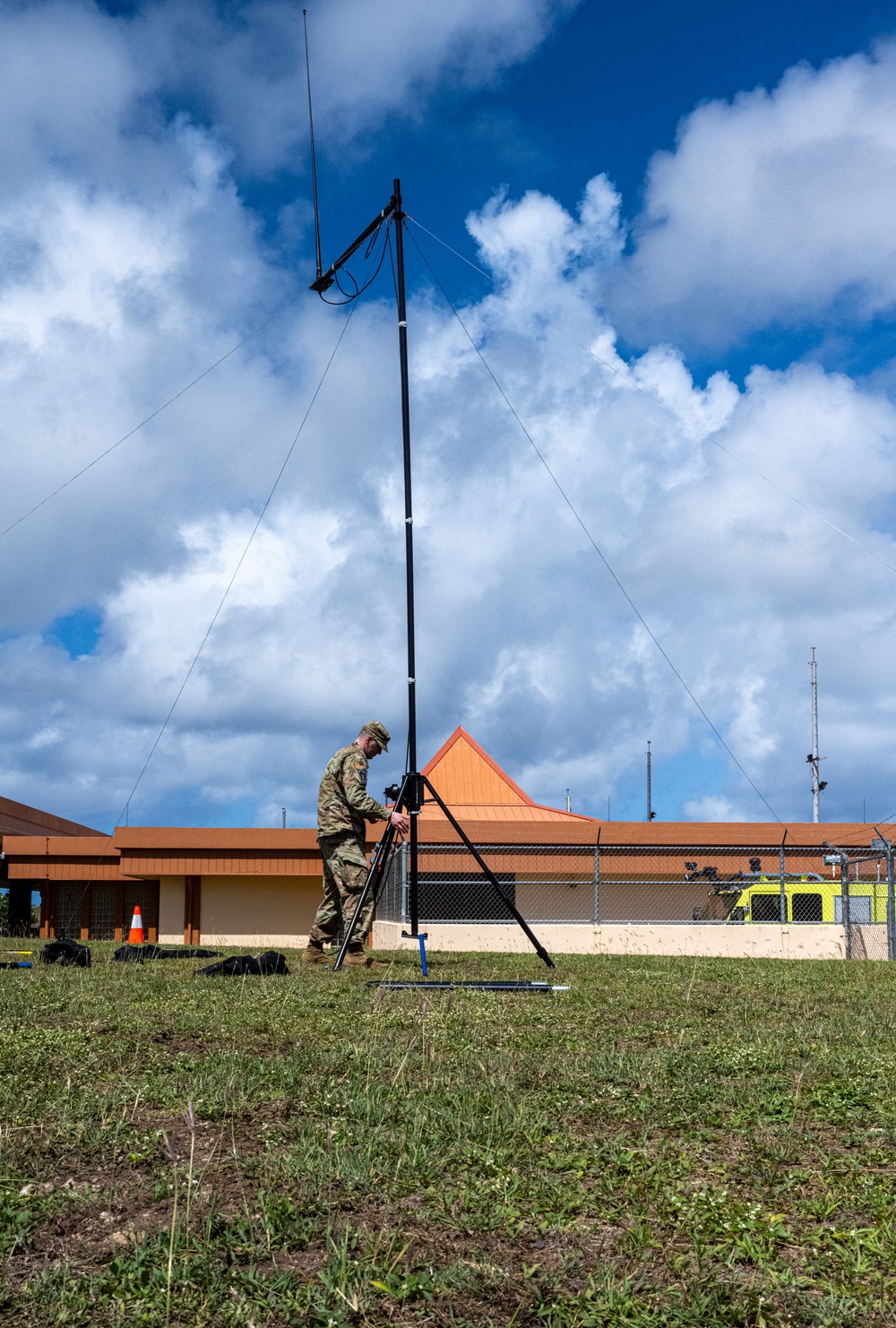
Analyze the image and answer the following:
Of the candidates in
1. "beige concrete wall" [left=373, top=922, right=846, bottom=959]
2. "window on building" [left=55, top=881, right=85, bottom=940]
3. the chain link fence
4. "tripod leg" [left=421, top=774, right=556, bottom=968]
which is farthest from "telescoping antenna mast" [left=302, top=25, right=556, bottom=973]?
"window on building" [left=55, top=881, right=85, bottom=940]

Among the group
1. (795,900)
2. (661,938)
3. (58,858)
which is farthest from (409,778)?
(58,858)

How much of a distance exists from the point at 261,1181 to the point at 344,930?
730 centimetres

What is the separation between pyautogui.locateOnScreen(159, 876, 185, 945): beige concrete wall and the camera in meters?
29.4

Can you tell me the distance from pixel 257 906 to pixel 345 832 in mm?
20065

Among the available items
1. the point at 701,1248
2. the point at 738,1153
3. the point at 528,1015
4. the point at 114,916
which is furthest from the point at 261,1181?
the point at 114,916

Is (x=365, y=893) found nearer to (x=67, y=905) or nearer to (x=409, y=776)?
(x=409, y=776)

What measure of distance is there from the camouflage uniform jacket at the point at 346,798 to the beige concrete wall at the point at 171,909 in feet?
66.7

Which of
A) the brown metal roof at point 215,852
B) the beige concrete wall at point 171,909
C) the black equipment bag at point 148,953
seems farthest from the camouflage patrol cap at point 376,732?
the beige concrete wall at point 171,909

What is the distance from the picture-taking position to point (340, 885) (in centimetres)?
1033

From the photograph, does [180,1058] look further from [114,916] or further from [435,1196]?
[114,916]

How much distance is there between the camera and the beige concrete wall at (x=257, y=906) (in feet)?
96.0

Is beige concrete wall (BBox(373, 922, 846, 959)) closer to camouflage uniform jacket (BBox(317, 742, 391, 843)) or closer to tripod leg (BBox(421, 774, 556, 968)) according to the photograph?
tripod leg (BBox(421, 774, 556, 968))

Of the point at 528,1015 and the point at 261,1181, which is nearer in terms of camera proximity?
the point at 261,1181

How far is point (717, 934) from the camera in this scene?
20.4 meters
